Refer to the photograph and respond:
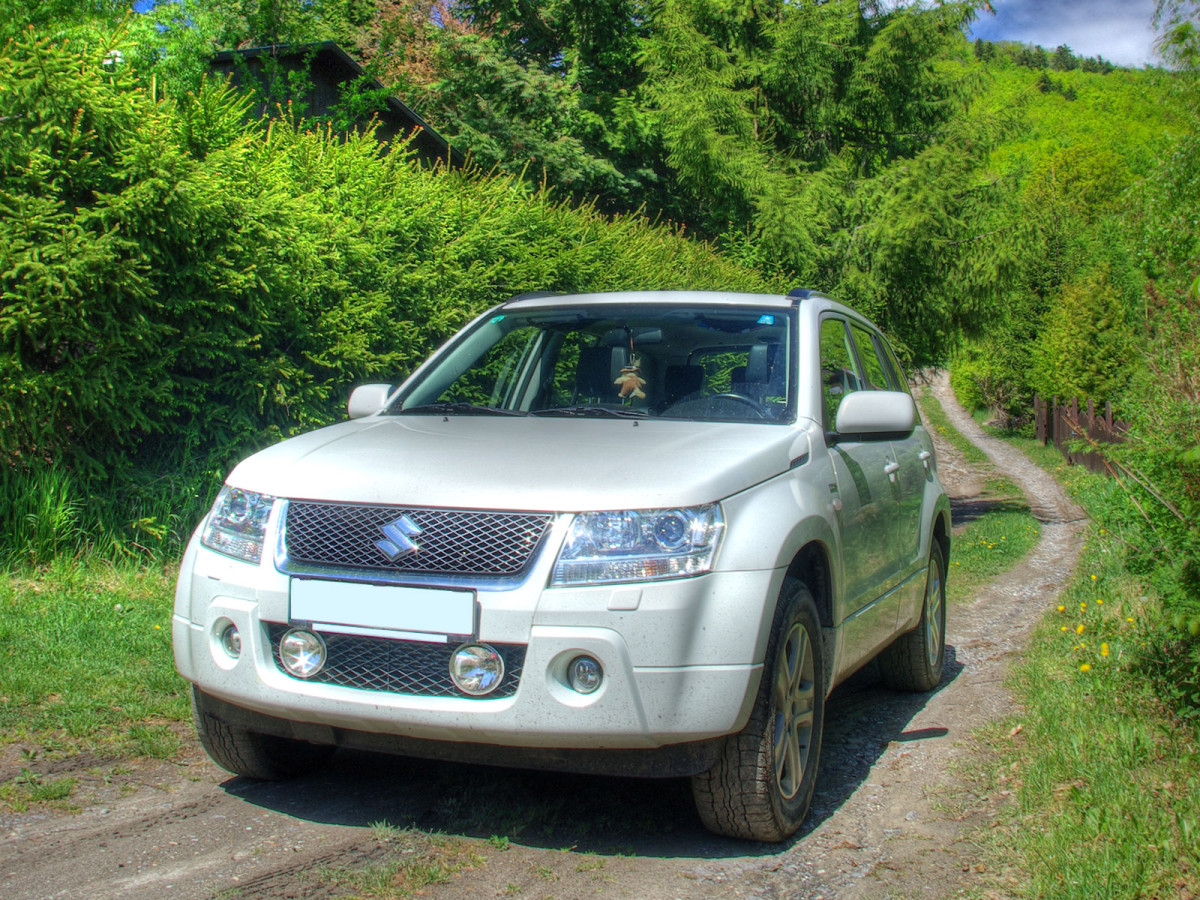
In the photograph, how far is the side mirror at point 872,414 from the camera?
14.3ft

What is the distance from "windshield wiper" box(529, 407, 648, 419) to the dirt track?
1426 millimetres

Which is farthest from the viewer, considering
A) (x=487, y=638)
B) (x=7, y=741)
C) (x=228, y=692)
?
(x=7, y=741)

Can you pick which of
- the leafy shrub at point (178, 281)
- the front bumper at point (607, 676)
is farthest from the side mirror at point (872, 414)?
the leafy shrub at point (178, 281)

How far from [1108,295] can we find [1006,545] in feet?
92.0

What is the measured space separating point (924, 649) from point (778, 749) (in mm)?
2609

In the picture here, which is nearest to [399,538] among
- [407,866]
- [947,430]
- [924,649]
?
[407,866]

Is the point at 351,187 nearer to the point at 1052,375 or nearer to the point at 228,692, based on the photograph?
the point at 228,692

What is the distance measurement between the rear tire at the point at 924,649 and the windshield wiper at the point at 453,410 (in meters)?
2.58

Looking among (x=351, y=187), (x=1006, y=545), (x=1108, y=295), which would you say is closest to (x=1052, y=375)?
(x=1108, y=295)

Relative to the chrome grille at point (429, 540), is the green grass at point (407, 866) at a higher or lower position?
lower

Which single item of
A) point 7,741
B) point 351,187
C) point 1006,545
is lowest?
point 1006,545

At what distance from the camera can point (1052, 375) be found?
40625 mm

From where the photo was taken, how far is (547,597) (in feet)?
10.8

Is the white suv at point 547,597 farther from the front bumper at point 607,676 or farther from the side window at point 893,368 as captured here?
the side window at point 893,368
